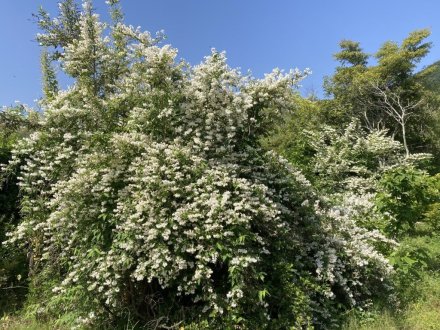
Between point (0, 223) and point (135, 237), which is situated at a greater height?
point (0, 223)


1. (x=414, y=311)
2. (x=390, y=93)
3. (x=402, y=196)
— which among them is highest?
(x=390, y=93)

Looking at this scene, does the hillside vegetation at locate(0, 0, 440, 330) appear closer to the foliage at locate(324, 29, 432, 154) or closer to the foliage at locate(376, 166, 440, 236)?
the foliage at locate(376, 166, 440, 236)

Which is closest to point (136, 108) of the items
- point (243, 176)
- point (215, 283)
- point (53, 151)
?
point (53, 151)

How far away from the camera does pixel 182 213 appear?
4766 mm

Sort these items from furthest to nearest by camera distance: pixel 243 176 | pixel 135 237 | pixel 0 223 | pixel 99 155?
pixel 0 223
pixel 243 176
pixel 99 155
pixel 135 237

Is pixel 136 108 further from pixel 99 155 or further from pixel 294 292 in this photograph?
pixel 294 292

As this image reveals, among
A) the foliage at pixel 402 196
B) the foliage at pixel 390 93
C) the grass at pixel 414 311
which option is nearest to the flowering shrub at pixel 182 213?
the grass at pixel 414 311

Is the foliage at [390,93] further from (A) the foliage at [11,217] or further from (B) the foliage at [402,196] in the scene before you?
(A) the foliage at [11,217]

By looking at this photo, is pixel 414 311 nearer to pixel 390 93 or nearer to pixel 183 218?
pixel 183 218

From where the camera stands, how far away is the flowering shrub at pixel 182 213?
4820 millimetres

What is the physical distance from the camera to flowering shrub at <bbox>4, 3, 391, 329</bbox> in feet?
15.8

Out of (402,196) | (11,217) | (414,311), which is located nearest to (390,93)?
(402,196)

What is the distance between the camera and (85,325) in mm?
5254

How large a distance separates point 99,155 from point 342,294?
402 centimetres
